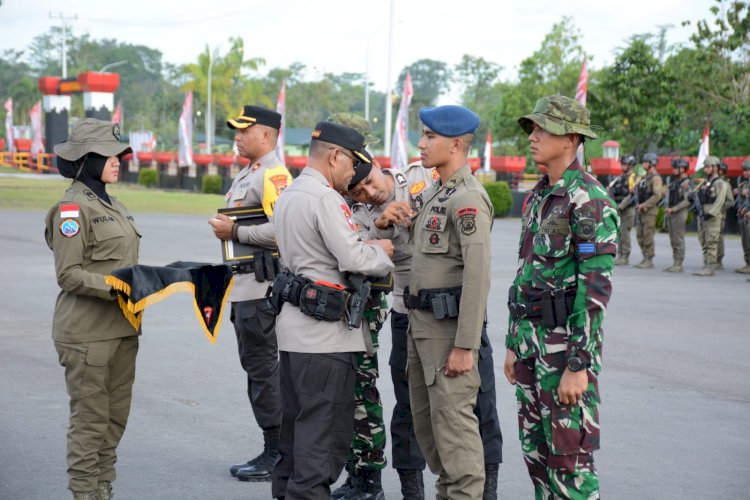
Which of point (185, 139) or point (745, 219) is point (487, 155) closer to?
point (185, 139)

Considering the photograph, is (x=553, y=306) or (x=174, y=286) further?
(x=174, y=286)

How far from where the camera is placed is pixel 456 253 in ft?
14.2

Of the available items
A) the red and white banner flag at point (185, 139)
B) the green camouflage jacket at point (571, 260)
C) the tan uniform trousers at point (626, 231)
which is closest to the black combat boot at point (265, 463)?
the green camouflage jacket at point (571, 260)

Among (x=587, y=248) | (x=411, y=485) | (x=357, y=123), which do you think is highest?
(x=357, y=123)

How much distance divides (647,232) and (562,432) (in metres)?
13.5

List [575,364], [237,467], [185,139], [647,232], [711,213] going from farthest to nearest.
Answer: [185,139] < [647,232] < [711,213] < [237,467] < [575,364]

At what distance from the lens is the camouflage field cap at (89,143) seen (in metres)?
4.61

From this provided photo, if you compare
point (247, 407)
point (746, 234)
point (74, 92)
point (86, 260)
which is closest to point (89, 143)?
point (86, 260)

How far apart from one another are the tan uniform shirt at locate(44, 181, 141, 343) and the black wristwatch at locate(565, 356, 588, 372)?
221 centimetres

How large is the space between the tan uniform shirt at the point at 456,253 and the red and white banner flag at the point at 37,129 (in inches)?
2140

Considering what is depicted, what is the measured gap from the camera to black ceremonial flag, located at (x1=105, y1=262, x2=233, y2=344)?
4.51 m

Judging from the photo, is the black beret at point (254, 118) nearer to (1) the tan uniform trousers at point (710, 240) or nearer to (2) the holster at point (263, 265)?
(2) the holster at point (263, 265)

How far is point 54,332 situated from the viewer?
15.3 feet

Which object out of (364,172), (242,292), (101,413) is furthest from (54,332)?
(364,172)
